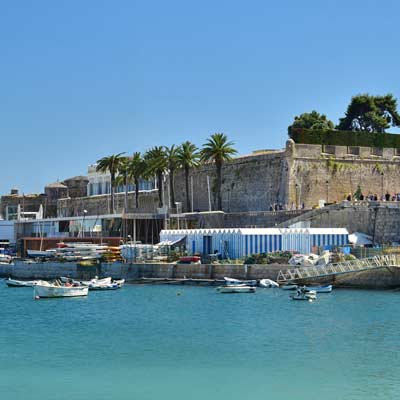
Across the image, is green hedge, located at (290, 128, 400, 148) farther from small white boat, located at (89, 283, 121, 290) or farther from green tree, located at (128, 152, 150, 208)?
small white boat, located at (89, 283, 121, 290)

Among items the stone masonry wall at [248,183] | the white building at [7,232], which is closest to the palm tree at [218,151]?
the stone masonry wall at [248,183]

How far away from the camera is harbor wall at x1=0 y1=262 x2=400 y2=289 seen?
52.3 m

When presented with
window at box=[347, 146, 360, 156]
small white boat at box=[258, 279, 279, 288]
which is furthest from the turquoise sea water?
window at box=[347, 146, 360, 156]

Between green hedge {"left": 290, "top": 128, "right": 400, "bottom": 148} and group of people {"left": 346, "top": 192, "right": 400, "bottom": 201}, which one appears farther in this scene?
green hedge {"left": 290, "top": 128, "right": 400, "bottom": 148}

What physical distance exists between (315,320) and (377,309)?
442cm

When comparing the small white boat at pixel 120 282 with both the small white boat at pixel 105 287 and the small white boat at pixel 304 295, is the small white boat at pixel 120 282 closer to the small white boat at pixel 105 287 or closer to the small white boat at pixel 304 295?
the small white boat at pixel 105 287

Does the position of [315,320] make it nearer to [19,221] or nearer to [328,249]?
[328,249]

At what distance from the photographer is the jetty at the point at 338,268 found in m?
52.3

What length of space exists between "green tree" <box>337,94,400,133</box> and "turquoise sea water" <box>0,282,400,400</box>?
1689 inches

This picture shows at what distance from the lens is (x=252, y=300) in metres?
49.1

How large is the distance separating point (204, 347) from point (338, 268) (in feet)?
69.7

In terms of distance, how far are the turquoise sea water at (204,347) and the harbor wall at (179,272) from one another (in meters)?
1.25

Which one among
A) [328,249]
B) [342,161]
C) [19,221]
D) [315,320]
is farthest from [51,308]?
[19,221]

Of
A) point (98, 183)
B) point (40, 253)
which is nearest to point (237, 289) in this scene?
point (40, 253)
